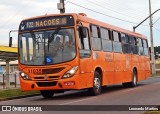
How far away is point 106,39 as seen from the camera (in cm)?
2078

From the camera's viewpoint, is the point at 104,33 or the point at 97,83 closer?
the point at 97,83

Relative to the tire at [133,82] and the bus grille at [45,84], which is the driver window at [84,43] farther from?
the tire at [133,82]

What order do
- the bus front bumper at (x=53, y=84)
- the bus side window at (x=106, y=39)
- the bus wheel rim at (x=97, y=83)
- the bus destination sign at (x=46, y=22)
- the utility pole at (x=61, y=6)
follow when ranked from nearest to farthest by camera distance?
the bus front bumper at (x=53, y=84) → the bus destination sign at (x=46, y=22) → the bus wheel rim at (x=97, y=83) → the bus side window at (x=106, y=39) → the utility pole at (x=61, y=6)

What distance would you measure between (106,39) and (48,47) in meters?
4.23

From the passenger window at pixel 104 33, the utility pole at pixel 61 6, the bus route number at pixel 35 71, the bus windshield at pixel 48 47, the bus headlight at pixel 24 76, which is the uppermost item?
the utility pole at pixel 61 6

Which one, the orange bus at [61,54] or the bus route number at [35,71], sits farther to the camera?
the bus route number at [35,71]

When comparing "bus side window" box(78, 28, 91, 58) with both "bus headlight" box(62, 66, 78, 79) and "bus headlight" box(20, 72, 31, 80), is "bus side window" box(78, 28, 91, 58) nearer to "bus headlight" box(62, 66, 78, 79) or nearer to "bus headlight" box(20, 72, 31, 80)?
"bus headlight" box(62, 66, 78, 79)

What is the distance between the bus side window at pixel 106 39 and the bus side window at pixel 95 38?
53cm

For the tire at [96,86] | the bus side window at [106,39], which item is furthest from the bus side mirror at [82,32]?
the bus side window at [106,39]

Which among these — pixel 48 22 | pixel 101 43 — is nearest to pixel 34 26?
pixel 48 22

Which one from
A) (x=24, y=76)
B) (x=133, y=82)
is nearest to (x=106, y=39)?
(x=24, y=76)

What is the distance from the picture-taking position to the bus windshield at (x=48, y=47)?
56.4 feet

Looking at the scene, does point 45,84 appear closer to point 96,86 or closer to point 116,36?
point 96,86

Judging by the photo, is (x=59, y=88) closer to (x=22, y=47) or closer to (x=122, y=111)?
(x=22, y=47)
